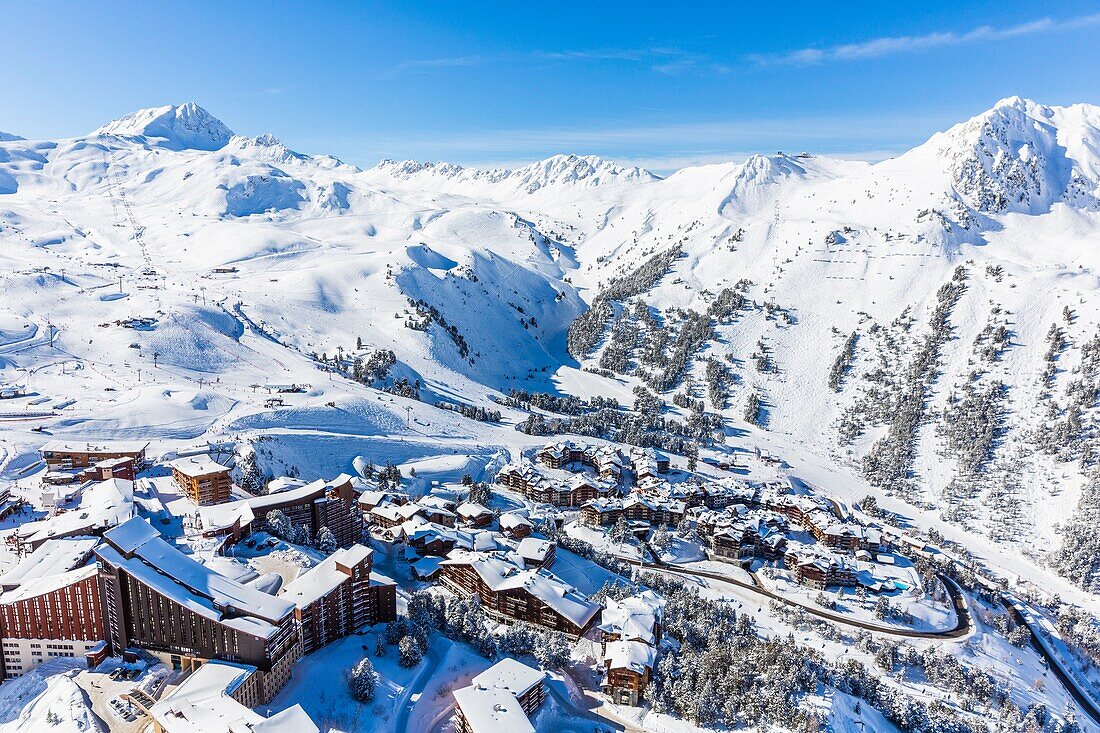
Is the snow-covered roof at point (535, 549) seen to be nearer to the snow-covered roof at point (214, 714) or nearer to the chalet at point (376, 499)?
the chalet at point (376, 499)

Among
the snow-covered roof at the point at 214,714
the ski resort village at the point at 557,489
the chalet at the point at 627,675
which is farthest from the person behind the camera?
the chalet at the point at 627,675

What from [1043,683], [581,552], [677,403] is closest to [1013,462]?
[677,403]

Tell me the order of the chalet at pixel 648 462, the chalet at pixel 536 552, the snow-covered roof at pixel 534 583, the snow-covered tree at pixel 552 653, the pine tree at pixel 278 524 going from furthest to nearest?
the chalet at pixel 648 462 < the chalet at pixel 536 552 < the pine tree at pixel 278 524 < the snow-covered roof at pixel 534 583 < the snow-covered tree at pixel 552 653

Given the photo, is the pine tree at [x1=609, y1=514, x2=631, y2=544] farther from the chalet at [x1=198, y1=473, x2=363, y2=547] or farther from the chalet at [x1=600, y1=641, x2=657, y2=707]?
the chalet at [x1=600, y1=641, x2=657, y2=707]

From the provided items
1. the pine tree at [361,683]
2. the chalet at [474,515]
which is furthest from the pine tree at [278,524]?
the pine tree at [361,683]

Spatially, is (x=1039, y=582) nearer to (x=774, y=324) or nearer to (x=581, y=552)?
(x=581, y=552)

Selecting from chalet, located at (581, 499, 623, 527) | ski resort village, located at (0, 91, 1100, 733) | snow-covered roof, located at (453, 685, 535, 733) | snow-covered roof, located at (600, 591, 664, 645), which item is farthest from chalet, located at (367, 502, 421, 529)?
snow-covered roof, located at (453, 685, 535, 733)

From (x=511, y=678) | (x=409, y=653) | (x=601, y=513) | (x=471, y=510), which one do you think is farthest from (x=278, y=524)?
(x=601, y=513)
